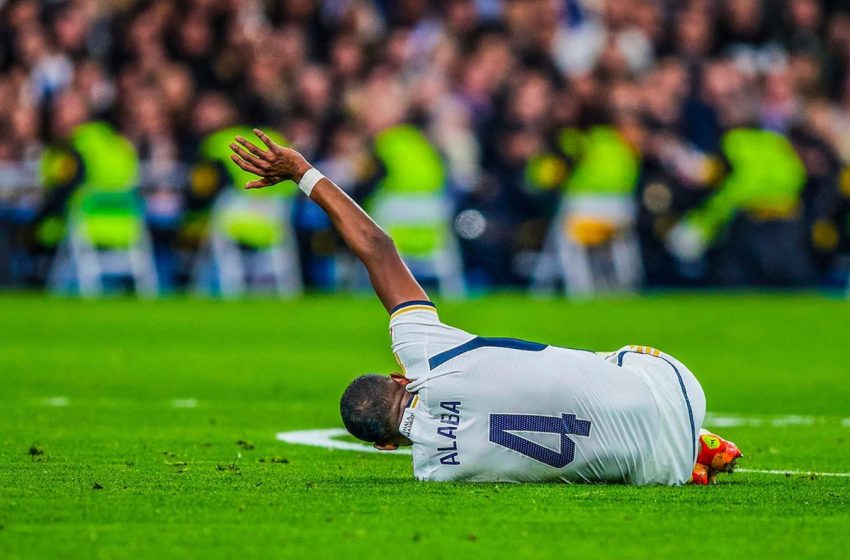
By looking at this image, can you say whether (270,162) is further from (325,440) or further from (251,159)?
(325,440)

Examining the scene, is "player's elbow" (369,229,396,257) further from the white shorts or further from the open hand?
the white shorts

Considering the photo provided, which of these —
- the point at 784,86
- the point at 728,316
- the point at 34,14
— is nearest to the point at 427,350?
the point at 728,316

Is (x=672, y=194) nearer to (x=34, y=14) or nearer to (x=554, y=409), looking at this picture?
(x=34, y=14)

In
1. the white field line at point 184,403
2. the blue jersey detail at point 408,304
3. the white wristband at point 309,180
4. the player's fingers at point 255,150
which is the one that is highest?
the player's fingers at point 255,150

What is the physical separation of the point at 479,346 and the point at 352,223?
819 mm

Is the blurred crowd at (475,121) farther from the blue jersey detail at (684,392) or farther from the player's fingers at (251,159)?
the blue jersey detail at (684,392)

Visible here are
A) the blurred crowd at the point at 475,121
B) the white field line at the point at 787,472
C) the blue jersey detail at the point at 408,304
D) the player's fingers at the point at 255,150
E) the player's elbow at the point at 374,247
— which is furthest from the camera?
the blurred crowd at the point at 475,121

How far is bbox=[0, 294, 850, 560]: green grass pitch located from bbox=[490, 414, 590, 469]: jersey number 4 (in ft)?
0.53

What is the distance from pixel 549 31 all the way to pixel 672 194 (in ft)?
11.7

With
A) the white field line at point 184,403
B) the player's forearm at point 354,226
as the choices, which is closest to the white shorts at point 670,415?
the player's forearm at point 354,226

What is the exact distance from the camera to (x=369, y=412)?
7.12 m

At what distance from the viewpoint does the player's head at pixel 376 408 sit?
281 inches

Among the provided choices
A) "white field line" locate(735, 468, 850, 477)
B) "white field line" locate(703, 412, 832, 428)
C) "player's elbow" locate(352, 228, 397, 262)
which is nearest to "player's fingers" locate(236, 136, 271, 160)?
"player's elbow" locate(352, 228, 397, 262)

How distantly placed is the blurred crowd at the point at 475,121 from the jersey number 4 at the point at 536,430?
16178 mm
